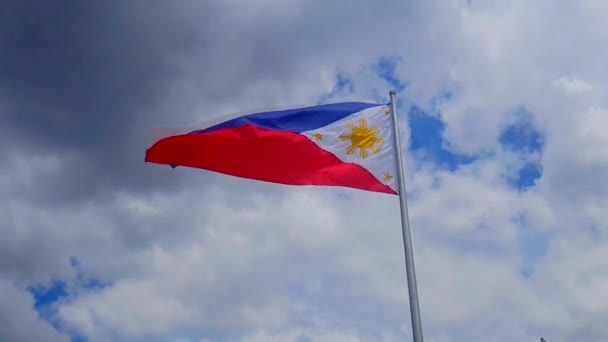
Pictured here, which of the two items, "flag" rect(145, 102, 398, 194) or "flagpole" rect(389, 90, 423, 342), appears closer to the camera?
"flagpole" rect(389, 90, 423, 342)

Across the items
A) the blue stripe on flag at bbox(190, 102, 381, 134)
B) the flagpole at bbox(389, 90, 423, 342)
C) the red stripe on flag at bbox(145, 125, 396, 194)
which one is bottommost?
the flagpole at bbox(389, 90, 423, 342)

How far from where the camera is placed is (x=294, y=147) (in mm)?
23188

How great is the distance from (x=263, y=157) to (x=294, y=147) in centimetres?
117

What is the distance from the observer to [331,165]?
22.6 metres

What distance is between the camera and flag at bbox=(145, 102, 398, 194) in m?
22.1

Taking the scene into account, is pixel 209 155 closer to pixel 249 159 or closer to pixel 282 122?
pixel 249 159

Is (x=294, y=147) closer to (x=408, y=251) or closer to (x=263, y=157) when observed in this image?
(x=263, y=157)

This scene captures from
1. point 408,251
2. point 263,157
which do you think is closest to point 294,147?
point 263,157

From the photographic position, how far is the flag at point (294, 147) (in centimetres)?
2214

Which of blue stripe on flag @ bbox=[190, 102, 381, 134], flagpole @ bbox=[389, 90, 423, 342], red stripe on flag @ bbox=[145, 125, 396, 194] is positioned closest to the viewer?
flagpole @ bbox=[389, 90, 423, 342]

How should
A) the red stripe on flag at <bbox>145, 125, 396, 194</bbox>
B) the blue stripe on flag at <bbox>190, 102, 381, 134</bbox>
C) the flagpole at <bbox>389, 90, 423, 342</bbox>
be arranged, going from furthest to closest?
the blue stripe on flag at <bbox>190, 102, 381, 134</bbox>
the red stripe on flag at <bbox>145, 125, 396, 194</bbox>
the flagpole at <bbox>389, 90, 423, 342</bbox>

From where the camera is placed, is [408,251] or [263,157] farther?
[263,157]

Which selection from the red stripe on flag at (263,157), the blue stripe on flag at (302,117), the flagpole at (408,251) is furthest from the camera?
the blue stripe on flag at (302,117)

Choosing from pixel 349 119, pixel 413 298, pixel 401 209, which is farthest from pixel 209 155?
pixel 413 298
